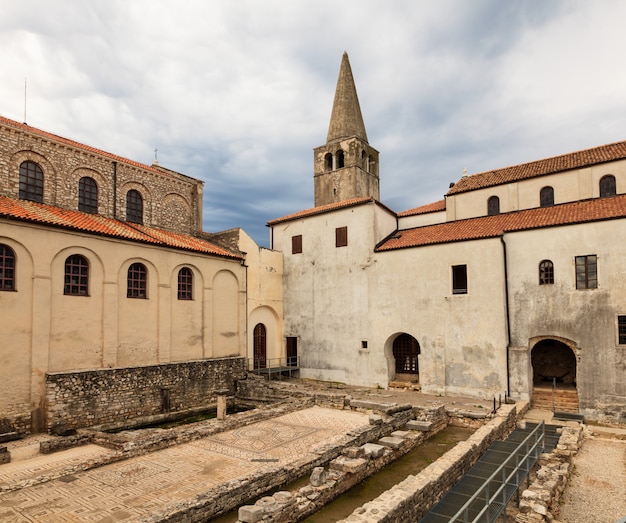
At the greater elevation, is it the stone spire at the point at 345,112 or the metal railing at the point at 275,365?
the stone spire at the point at 345,112

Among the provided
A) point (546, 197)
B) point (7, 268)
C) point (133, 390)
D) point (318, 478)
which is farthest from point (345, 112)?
point (318, 478)

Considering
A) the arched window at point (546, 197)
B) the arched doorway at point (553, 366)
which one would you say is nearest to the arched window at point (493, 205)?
the arched window at point (546, 197)

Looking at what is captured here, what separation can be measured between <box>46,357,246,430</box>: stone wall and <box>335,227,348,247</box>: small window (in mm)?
9153

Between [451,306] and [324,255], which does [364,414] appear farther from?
[324,255]

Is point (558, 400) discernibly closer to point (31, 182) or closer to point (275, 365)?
point (275, 365)

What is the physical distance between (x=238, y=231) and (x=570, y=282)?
688 inches

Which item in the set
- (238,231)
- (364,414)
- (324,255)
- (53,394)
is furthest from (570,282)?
(53,394)

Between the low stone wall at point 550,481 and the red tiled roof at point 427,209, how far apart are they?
15.6 m

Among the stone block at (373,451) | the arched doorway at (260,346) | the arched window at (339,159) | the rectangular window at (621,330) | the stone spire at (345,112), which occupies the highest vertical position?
the stone spire at (345,112)

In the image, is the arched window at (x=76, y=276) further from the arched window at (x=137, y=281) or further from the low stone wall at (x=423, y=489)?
the low stone wall at (x=423, y=489)

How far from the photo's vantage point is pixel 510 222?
Result: 2123 centimetres

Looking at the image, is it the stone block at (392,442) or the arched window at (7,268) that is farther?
the arched window at (7,268)

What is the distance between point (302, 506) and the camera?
Answer: 9.00 meters

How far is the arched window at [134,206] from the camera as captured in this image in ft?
76.1
